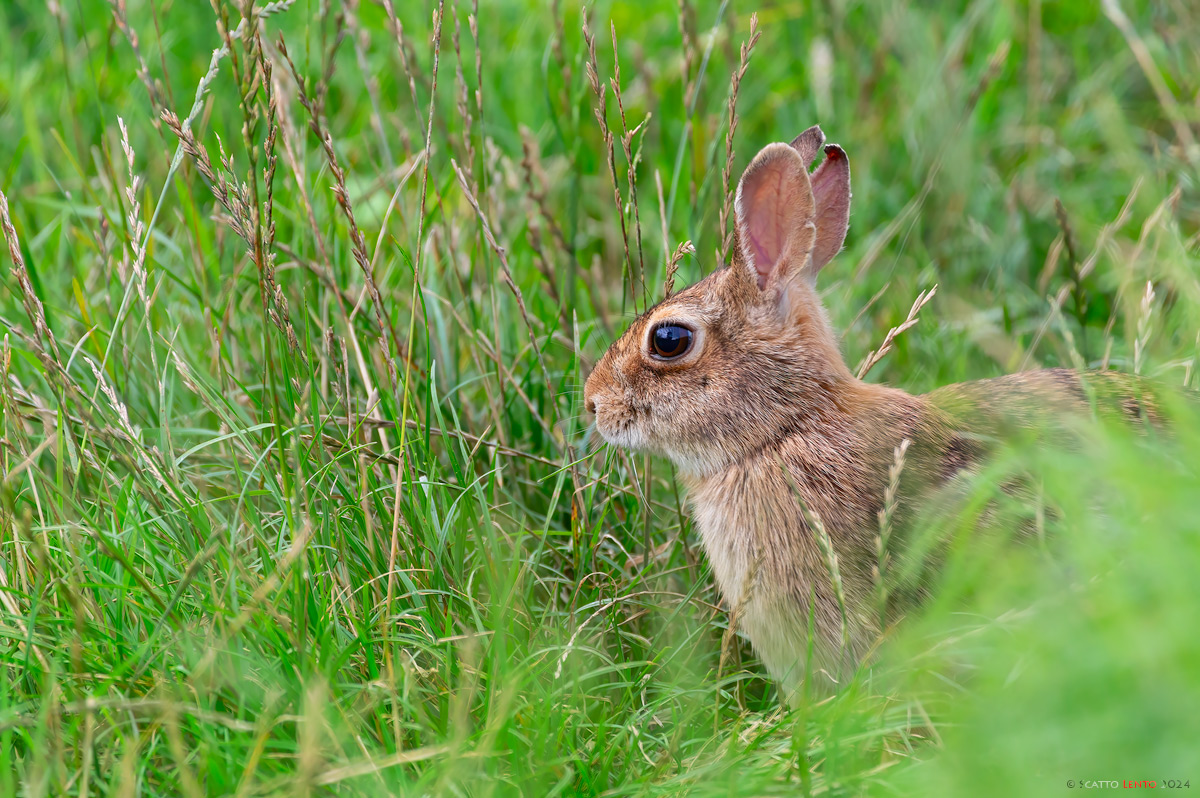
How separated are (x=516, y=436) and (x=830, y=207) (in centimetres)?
128

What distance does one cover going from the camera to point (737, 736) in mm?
2373

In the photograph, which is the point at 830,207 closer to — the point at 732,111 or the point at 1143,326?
the point at 732,111

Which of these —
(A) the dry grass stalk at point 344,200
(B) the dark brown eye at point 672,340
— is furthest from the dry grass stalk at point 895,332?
(A) the dry grass stalk at point 344,200

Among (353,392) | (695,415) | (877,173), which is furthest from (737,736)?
(877,173)

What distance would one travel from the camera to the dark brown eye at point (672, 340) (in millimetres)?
3232

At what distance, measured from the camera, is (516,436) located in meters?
3.61

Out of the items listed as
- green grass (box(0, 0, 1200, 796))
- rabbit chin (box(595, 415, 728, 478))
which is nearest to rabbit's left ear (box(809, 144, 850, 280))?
green grass (box(0, 0, 1200, 796))

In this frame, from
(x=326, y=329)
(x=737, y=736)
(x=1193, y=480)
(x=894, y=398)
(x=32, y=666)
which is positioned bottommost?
(x=737, y=736)

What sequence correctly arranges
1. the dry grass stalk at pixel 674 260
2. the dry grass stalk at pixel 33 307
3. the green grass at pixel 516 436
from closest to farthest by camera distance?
the green grass at pixel 516 436 < the dry grass stalk at pixel 33 307 < the dry grass stalk at pixel 674 260

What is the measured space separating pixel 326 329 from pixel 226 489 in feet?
2.04

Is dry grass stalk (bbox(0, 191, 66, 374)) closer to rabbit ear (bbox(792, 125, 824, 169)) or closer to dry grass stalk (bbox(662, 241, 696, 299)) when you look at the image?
dry grass stalk (bbox(662, 241, 696, 299))

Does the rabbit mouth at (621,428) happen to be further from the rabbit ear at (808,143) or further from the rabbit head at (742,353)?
the rabbit ear at (808,143)

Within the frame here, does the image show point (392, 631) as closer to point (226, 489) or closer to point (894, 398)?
point (226, 489)

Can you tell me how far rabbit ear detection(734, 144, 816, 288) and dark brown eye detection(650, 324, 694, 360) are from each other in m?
0.28
